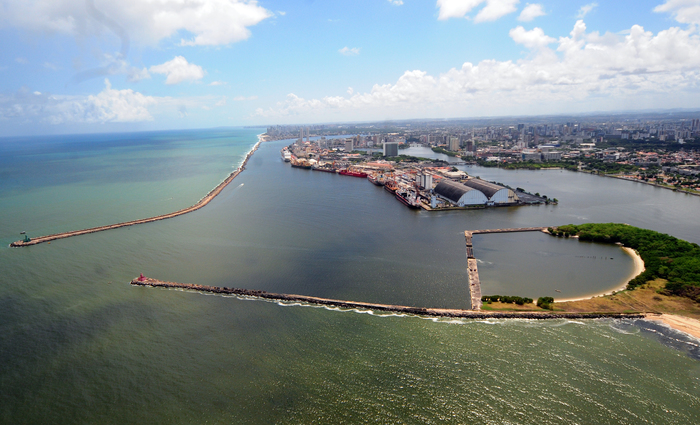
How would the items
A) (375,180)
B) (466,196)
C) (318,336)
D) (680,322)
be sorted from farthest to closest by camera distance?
(375,180)
(466,196)
(680,322)
(318,336)

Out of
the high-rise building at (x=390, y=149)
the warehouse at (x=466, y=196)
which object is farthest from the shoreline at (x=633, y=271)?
the high-rise building at (x=390, y=149)

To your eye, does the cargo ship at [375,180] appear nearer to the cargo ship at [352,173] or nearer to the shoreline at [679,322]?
the cargo ship at [352,173]

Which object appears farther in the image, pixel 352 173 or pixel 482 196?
pixel 352 173

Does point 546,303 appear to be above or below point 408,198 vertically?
below

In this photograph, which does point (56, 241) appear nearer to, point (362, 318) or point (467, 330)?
point (362, 318)

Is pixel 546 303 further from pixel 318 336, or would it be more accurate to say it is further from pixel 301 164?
pixel 301 164

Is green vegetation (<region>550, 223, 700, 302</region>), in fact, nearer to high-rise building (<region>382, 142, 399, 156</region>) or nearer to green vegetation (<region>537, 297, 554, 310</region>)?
green vegetation (<region>537, 297, 554, 310</region>)

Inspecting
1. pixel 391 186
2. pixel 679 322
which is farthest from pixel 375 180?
pixel 679 322
